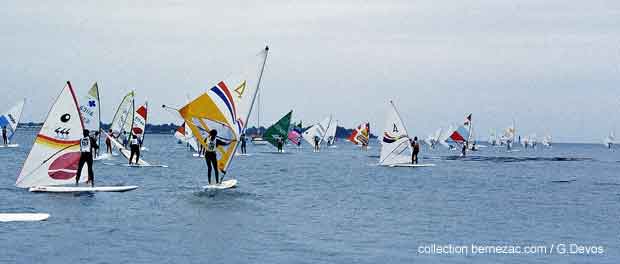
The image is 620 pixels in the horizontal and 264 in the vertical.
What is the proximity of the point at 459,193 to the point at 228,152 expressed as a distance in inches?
372

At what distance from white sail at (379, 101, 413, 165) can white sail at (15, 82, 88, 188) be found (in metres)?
26.3

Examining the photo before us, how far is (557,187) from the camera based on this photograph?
36781mm

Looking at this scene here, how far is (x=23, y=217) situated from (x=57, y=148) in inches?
279

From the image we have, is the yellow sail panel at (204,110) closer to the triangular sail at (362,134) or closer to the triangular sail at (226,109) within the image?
the triangular sail at (226,109)

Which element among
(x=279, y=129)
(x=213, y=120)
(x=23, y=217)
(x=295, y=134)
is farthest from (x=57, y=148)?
(x=295, y=134)

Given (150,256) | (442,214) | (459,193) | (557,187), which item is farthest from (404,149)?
(150,256)

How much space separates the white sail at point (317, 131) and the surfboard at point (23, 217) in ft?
282

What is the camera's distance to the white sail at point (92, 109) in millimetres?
44344

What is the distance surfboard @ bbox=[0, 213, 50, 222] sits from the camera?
19062 mm

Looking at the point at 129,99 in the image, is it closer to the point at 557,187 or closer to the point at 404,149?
the point at 404,149

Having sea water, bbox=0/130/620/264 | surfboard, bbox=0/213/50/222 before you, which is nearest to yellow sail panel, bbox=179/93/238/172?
sea water, bbox=0/130/620/264

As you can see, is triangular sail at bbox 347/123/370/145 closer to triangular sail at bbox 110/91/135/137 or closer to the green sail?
the green sail

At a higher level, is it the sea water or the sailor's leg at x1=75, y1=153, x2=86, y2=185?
the sailor's leg at x1=75, y1=153, x2=86, y2=185

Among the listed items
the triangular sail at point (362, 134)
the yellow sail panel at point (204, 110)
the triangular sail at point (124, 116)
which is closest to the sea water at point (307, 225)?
the yellow sail panel at point (204, 110)
